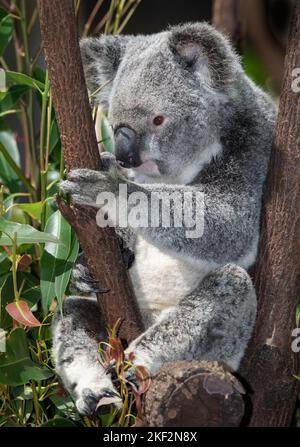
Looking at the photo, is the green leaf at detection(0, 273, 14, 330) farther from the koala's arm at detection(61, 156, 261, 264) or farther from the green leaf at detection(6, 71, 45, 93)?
the green leaf at detection(6, 71, 45, 93)

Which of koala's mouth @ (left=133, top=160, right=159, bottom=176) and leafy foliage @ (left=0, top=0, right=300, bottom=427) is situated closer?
leafy foliage @ (left=0, top=0, right=300, bottom=427)

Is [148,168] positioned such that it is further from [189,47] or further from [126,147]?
[189,47]

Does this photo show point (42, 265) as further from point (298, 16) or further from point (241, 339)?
point (298, 16)

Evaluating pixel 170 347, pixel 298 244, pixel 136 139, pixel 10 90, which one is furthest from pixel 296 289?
pixel 10 90

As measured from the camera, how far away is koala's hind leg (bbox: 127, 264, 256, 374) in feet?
8.70

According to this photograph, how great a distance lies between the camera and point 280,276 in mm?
2713

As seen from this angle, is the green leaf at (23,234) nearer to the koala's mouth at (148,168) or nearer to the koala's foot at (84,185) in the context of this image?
the koala's foot at (84,185)

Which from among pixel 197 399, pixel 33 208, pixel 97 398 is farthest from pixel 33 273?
pixel 197 399

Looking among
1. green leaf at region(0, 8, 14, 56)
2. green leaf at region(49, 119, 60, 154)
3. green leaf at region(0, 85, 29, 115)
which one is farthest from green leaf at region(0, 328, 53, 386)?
green leaf at region(0, 8, 14, 56)

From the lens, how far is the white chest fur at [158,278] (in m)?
2.92

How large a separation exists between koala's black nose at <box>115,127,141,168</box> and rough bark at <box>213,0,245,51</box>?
1987 mm

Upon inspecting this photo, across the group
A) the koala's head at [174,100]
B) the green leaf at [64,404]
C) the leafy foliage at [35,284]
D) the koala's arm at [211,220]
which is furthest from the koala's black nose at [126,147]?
the green leaf at [64,404]

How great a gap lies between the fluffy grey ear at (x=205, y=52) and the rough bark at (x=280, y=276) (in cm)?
29

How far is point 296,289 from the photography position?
273 centimetres
